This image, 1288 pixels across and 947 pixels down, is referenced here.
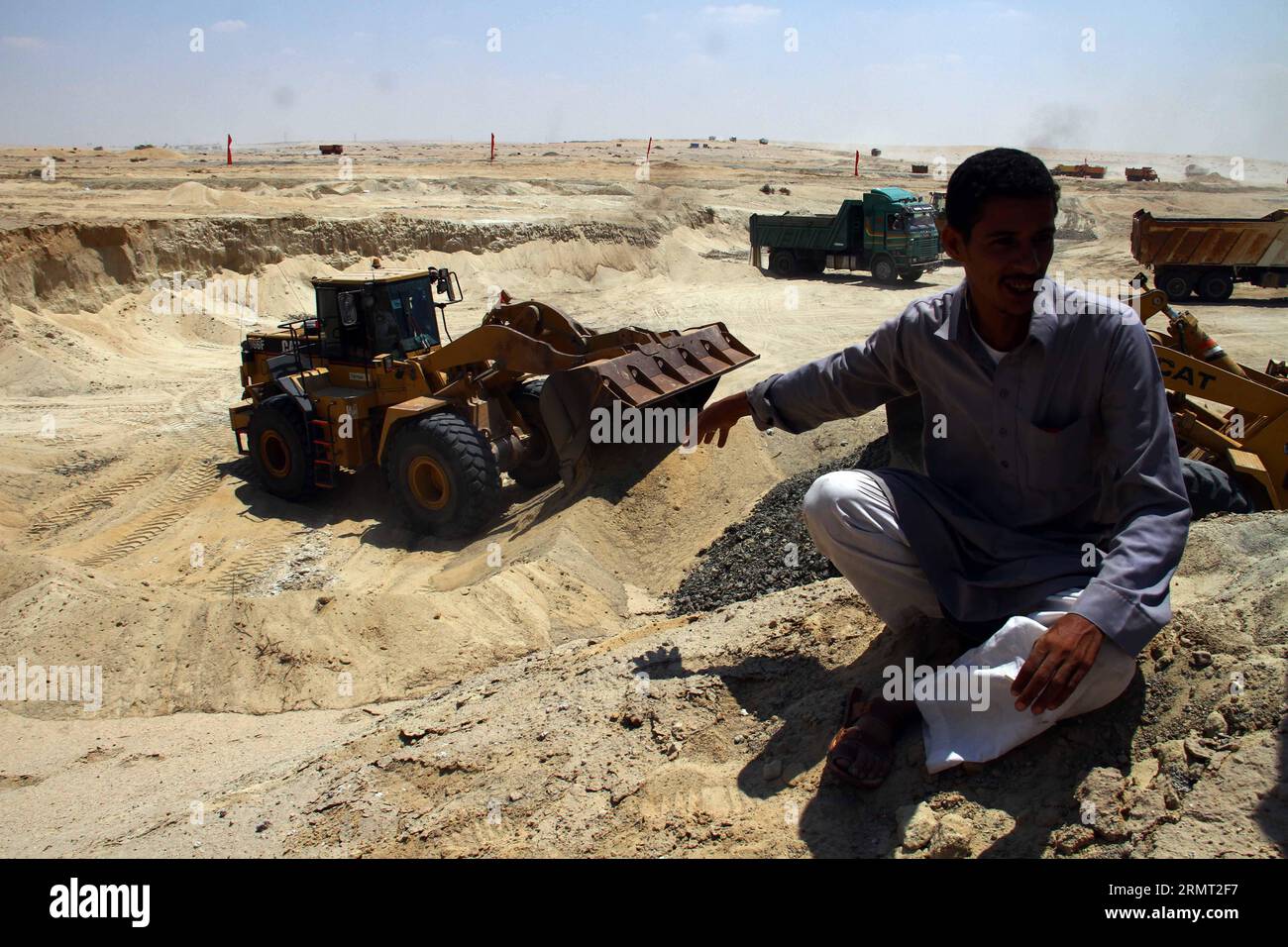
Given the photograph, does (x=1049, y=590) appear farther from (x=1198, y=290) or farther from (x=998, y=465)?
(x=1198, y=290)

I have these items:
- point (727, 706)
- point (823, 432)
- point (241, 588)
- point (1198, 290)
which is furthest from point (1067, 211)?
point (727, 706)

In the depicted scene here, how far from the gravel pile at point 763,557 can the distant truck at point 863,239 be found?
14803 millimetres

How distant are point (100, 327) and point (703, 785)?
16174 millimetres

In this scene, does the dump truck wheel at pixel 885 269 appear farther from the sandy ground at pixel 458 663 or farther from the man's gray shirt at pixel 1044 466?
the man's gray shirt at pixel 1044 466

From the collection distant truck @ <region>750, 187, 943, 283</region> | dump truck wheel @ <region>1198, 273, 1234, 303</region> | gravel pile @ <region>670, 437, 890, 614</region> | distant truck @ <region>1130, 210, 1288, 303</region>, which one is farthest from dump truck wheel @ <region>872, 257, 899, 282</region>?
gravel pile @ <region>670, 437, 890, 614</region>

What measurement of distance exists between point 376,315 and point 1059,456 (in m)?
7.69

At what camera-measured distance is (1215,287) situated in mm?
19344

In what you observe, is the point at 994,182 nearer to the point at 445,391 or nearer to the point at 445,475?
the point at 445,475

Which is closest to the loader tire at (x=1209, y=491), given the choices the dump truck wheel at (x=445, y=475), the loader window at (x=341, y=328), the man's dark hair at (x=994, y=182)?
the man's dark hair at (x=994, y=182)

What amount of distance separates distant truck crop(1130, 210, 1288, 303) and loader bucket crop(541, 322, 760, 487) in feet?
46.7

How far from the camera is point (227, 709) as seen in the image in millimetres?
6105

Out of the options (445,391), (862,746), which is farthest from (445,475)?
(862,746)

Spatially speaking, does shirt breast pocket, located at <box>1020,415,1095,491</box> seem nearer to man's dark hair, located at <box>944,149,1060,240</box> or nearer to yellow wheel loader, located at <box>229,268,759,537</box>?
man's dark hair, located at <box>944,149,1060,240</box>

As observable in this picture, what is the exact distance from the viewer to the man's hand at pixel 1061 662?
2367 millimetres
